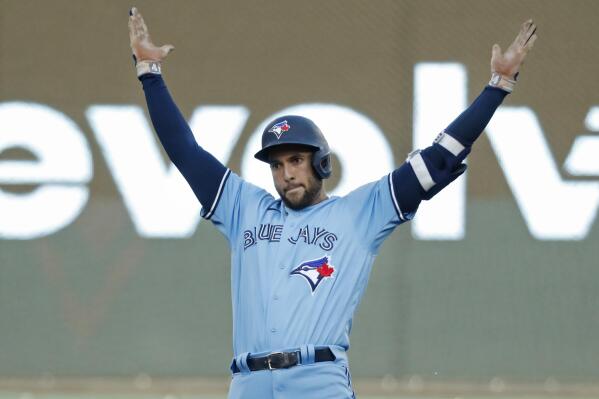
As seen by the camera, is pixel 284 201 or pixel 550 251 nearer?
pixel 284 201

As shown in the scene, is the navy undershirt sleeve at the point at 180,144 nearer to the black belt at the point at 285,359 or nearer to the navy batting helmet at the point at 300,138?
the navy batting helmet at the point at 300,138

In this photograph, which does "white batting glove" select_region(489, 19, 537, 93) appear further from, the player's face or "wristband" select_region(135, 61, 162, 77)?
"wristband" select_region(135, 61, 162, 77)

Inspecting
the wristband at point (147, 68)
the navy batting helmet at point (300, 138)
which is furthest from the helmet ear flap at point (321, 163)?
the wristband at point (147, 68)

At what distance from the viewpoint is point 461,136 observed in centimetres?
437

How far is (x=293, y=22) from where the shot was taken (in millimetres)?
9383

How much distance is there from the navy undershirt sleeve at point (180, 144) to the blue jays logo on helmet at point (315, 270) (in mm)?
470

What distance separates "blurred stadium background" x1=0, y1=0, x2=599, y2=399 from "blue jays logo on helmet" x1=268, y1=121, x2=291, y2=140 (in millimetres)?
4535

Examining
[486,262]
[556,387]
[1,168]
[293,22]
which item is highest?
[293,22]

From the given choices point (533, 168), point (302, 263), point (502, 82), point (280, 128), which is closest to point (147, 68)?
point (280, 128)

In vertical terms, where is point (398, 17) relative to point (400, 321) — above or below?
above

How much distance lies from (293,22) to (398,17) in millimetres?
804

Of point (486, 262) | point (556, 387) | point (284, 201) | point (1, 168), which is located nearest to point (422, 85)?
point (486, 262)

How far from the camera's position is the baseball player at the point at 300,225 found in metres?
4.38

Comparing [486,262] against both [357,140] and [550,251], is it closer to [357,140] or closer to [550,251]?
[550,251]
